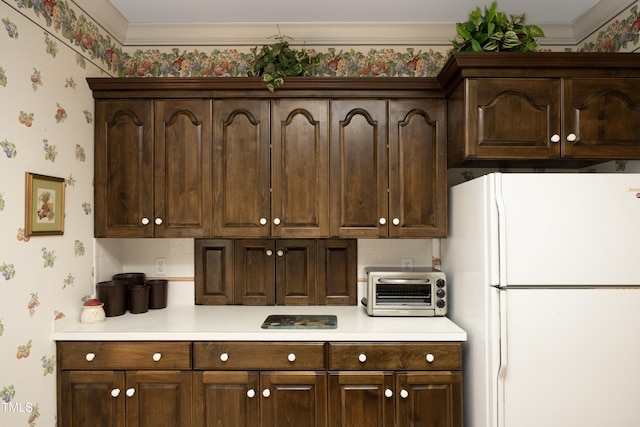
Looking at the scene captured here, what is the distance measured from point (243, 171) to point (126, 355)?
1153 mm

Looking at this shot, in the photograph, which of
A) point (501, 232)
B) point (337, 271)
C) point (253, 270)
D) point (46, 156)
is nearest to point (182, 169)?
point (46, 156)

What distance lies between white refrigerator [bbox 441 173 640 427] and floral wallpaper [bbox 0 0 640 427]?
71 centimetres

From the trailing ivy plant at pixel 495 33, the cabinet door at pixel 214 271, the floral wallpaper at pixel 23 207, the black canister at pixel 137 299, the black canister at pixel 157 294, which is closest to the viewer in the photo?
the floral wallpaper at pixel 23 207

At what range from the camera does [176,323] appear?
7.29 ft

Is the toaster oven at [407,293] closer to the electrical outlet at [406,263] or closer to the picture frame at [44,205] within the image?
the electrical outlet at [406,263]

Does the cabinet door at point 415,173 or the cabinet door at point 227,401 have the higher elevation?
the cabinet door at point 415,173

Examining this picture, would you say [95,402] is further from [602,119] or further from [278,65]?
[602,119]

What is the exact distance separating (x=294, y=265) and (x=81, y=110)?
154 cm

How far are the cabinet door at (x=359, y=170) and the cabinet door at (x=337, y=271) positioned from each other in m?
0.31

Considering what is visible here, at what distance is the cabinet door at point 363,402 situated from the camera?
2025 mm

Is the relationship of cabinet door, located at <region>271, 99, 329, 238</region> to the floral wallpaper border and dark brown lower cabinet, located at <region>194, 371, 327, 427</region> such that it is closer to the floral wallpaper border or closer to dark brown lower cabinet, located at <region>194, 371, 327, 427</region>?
the floral wallpaper border

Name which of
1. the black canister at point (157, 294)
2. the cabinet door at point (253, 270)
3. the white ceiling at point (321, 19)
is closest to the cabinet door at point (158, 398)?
the black canister at point (157, 294)

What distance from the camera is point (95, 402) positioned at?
2041 millimetres

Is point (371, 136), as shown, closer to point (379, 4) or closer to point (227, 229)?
point (379, 4)
